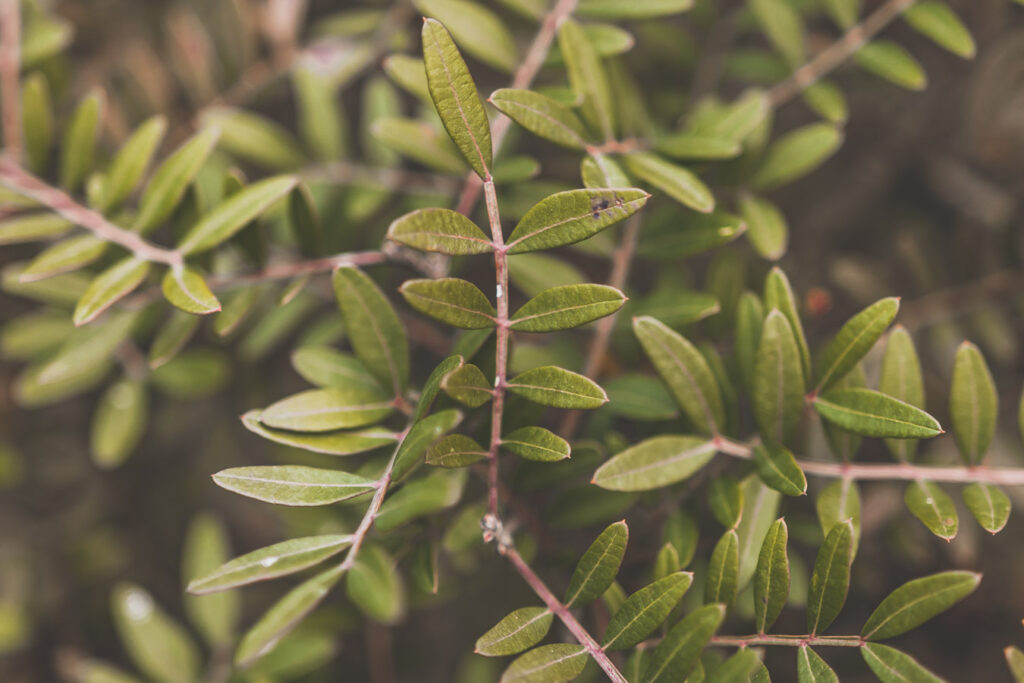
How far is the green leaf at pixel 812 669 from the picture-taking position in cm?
54

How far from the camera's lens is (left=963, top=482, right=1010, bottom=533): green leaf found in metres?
0.55

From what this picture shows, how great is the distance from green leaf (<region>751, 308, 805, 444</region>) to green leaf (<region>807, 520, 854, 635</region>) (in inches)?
4.4

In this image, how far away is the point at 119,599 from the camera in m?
0.92

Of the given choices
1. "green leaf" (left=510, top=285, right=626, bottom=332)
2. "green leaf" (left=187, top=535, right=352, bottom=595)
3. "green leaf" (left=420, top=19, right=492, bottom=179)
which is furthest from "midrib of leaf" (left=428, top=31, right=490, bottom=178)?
"green leaf" (left=187, top=535, right=352, bottom=595)

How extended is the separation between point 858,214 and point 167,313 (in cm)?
107

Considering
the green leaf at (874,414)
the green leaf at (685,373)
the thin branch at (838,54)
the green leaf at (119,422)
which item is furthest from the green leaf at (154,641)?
the thin branch at (838,54)

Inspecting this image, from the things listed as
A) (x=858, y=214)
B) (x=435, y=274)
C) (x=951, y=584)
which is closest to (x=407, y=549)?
(x=435, y=274)

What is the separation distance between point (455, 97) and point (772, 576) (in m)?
0.44


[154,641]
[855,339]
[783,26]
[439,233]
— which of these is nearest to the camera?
[439,233]

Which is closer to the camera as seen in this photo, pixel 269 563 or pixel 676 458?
pixel 269 563

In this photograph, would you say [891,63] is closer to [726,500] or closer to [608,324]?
[608,324]

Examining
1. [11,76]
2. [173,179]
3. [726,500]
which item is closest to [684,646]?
[726,500]

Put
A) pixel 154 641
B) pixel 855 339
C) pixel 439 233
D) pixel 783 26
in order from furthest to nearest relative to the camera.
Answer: pixel 154 641 → pixel 783 26 → pixel 855 339 → pixel 439 233

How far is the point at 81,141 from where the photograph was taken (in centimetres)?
75
